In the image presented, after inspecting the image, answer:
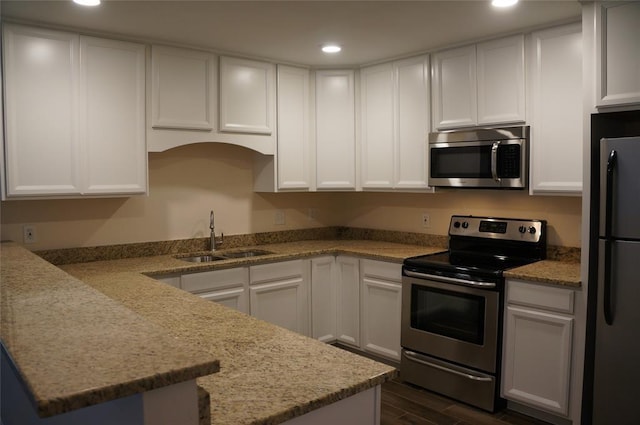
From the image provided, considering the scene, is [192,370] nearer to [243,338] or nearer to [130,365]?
[130,365]

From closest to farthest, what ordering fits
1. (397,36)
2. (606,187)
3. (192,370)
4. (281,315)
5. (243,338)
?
1. (192,370)
2. (243,338)
3. (606,187)
4. (397,36)
5. (281,315)

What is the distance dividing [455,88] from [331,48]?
90cm

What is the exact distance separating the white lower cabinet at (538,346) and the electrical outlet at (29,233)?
2.92 meters

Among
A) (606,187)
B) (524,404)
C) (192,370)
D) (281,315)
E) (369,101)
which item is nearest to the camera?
(192,370)

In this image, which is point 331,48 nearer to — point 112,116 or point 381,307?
point 112,116

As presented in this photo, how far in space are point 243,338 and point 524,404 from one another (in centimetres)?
208

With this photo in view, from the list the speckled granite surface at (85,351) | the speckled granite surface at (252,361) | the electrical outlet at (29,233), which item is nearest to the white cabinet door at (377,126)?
the speckled granite surface at (252,361)

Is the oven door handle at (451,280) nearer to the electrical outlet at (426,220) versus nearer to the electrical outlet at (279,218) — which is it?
the electrical outlet at (426,220)

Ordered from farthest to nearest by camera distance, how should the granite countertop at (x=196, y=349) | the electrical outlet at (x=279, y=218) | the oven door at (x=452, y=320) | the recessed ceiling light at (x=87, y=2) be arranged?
the electrical outlet at (x=279, y=218), the oven door at (x=452, y=320), the recessed ceiling light at (x=87, y=2), the granite countertop at (x=196, y=349)

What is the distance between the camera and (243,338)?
1.86 meters

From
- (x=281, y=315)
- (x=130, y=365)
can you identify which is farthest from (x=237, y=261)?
(x=130, y=365)

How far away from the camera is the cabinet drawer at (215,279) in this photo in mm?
3359

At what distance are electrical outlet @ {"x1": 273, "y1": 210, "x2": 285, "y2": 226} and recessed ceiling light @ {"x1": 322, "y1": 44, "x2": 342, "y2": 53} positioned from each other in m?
1.45

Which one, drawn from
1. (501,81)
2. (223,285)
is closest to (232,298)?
(223,285)
